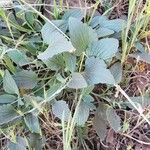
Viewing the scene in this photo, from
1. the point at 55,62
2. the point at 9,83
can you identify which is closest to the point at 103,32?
the point at 55,62

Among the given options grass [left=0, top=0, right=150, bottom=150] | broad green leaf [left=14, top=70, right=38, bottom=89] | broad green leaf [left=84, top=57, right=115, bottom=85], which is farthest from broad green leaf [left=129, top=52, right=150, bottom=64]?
broad green leaf [left=14, top=70, right=38, bottom=89]

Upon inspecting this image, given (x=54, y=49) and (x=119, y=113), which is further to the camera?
(x=119, y=113)

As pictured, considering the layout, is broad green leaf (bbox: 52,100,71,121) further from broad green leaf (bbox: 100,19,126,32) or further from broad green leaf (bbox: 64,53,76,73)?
broad green leaf (bbox: 100,19,126,32)

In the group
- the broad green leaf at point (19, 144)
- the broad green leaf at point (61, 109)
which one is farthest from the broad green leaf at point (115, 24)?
the broad green leaf at point (19, 144)

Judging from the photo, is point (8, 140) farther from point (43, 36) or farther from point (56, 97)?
point (43, 36)

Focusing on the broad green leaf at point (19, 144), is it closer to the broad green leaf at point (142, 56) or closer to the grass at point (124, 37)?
the grass at point (124, 37)

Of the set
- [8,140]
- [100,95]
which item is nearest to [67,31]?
[100,95]

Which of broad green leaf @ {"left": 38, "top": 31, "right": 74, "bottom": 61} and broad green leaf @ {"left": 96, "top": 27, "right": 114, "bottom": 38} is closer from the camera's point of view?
broad green leaf @ {"left": 38, "top": 31, "right": 74, "bottom": 61}
